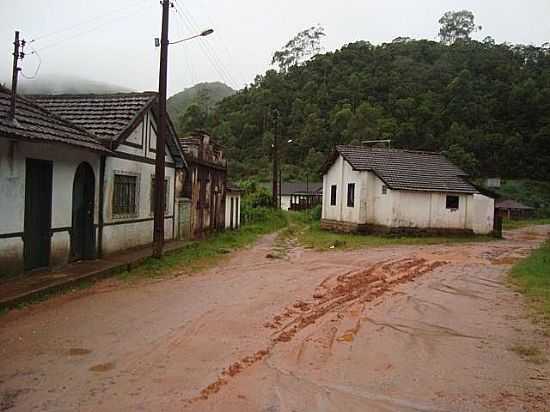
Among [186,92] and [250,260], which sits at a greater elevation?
[186,92]

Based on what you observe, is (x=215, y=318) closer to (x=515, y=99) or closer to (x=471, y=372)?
(x=471, y=372)

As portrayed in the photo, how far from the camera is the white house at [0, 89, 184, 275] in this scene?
10.1m

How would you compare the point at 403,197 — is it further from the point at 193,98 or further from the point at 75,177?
the point at 193,98

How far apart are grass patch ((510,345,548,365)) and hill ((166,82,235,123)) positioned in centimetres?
7072

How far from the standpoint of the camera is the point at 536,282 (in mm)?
12742

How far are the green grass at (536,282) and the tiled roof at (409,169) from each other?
1105 centimetres

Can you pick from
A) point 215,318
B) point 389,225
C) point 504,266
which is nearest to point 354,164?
point 389,225

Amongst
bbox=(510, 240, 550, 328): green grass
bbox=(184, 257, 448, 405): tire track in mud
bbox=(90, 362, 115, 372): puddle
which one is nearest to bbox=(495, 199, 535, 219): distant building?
bbox=(510, 240, 550, 328): green grass

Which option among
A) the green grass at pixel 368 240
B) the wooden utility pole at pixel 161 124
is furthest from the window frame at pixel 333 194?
the wooden utility pole at pixel 161 124

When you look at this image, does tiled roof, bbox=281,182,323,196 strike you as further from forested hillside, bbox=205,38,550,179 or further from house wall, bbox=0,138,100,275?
house wall, bbox=0,138,100,275

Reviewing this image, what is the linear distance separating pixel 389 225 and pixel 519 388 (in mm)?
22729

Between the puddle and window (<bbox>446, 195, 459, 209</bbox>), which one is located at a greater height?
window (<bbox>446, 195, 459, 209</bbox>)

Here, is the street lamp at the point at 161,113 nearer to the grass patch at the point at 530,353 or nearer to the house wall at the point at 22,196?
the house wall at the point at 22,196

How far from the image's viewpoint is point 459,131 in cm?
6712
